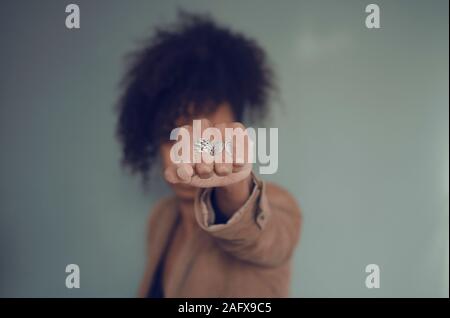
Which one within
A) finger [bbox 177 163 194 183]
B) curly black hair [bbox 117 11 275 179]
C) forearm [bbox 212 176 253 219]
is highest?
curly black hair [bbox 117 11 275 179]

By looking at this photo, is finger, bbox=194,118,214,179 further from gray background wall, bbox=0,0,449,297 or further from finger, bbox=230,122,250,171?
gray background wall, bbox=0,0,449,297

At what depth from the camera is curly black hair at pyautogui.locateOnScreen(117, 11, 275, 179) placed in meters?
1.10

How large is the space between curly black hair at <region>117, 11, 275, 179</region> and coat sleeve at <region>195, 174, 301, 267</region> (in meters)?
0.30

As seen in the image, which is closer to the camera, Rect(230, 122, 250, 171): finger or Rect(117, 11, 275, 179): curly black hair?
Rect(230, 122, 250, 171): finger

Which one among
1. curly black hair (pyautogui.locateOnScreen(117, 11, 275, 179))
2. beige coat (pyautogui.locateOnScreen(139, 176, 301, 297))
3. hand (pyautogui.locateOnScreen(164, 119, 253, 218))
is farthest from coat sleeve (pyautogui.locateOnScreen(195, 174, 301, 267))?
curly black hair (pyautogui.locateOnScreen(117, 11, 275, 179))

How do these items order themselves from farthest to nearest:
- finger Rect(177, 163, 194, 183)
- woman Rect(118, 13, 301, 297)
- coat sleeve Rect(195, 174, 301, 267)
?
woman Rect(118, 13, 301, 297) → coat sleeve Rect(195, 174, 301, 267) → finger Rect(177, 163, 194, 183)

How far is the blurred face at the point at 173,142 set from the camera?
1096 millimetres

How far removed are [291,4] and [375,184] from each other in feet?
2.08

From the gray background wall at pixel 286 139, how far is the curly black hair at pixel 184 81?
0.14ft

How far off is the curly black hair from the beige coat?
0.73 ft

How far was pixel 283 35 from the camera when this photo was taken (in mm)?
1211

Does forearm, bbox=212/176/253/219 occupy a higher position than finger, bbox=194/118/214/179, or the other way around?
finger, bbox=194/118/214/179

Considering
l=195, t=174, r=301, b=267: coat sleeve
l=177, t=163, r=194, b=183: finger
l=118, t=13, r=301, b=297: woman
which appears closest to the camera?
l=177, t=163, r=194, b=183: finger
